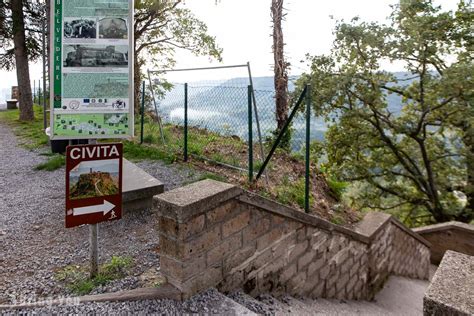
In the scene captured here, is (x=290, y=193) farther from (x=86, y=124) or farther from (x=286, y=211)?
(x=86, y=124)

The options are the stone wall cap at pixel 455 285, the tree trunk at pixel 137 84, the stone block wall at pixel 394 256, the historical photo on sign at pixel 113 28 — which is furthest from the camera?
the tree trunk at pixel 137 84

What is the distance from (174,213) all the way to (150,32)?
40.0ft

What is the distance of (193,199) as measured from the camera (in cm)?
246

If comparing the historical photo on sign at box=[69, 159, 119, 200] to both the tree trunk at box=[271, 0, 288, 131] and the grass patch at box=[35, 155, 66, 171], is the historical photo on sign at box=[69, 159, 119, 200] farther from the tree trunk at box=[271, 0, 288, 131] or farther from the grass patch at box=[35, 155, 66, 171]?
the tree trunk at box=[271, 0, 288, 131]

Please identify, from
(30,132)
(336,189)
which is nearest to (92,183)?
(336,189)

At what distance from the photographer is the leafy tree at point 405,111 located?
31.9ft

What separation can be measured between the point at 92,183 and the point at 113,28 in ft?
3.80

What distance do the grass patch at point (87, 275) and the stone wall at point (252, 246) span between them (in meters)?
A: 0.48

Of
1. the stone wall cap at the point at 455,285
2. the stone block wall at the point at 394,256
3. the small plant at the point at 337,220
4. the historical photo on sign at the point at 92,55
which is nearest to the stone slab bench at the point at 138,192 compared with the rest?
the historical photo on sign at the point at 92,55

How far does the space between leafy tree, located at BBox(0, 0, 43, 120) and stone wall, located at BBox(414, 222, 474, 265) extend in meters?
14.5

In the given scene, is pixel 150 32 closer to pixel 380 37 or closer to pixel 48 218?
pixel 380 37

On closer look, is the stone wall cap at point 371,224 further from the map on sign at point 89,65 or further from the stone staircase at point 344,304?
the map on sign at point 89,65

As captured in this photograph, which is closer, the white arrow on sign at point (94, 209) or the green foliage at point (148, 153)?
the white arrow on sign at point (94, 209)

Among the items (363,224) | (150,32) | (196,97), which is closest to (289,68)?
(196,97)
